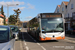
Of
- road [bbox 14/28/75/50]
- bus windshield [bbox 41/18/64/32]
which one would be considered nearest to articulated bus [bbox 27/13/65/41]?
bus windshield [bbox 41/18/64/32]

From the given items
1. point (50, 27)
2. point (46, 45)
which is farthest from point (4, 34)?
point (50, 27)

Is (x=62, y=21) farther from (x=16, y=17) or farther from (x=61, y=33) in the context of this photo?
(x=16, y=17)

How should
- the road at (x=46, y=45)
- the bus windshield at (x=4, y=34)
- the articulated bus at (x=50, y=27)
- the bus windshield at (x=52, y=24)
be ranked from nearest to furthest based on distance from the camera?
the bus windshield at (x=4, y=34), the road at (x=46, y=45), the articulated bus at (x=50, y=27), the bus windshield at (x=52, y=24)

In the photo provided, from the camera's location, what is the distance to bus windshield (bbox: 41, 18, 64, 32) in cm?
1138

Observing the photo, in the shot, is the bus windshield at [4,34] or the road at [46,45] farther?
the road at [46,45]

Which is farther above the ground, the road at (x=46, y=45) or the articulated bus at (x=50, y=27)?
the articulated bus at (x=50, y=27)

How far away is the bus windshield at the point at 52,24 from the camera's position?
37.3 feet

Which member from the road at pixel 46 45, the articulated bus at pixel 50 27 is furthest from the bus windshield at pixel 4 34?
the articulated bus at pixel 50 27

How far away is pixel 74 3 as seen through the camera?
124 feet

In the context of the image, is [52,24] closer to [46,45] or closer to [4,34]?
[46,45]

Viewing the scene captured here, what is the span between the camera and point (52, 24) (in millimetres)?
11562

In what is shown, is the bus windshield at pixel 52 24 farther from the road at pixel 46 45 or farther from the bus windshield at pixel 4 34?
the bus windshield at pixel 4 34

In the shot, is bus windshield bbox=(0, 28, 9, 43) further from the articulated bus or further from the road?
the articulated bus

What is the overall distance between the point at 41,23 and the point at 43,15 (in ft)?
3.01
